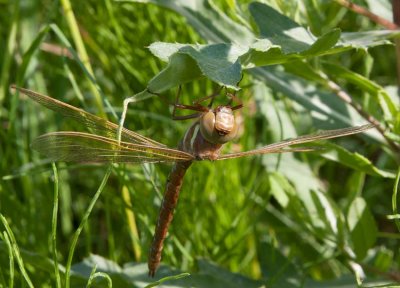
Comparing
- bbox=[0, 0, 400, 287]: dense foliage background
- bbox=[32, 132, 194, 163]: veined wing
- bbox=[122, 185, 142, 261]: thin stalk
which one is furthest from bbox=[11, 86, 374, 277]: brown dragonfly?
bbox=[122, 185, 142, 261]: thin stalk

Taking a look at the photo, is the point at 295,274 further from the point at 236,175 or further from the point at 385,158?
the point at 385,158

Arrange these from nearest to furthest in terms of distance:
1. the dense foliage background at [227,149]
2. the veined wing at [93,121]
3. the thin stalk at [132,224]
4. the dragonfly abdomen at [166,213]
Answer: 1. the veined wing at [93,121]
2. the dense foliage background at [227,149]
3. the dragonfly abdomen at [166,213]
4. the thin stalk at [132,224]

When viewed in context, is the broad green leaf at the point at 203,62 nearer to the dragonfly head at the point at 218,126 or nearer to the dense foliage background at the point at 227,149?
the dense foliage background at the point at 227,149

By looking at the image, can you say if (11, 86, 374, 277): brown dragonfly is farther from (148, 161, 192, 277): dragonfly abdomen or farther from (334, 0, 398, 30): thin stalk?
(334, 0, 398, 30): thin stalk

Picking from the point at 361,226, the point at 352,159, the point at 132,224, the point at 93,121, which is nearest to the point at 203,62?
the point at 93,121

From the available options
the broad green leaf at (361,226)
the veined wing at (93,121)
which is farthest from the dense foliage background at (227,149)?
the veined wing at (93,121)

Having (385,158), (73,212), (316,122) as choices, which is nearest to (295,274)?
(316,122)

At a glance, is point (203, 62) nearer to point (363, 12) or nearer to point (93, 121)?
point (93, 121)
